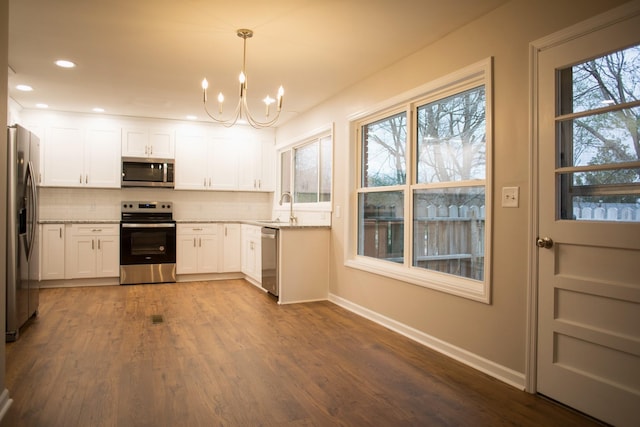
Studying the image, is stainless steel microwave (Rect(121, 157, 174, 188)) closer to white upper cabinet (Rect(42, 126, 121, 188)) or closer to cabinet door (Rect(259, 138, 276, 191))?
white upper cabinet (Rect(42, 126, 121, 188))

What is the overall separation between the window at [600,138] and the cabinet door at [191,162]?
538cm

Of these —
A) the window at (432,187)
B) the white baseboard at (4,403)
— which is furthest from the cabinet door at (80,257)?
the white baseboard at (4,403)

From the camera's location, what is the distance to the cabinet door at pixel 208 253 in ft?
21.2

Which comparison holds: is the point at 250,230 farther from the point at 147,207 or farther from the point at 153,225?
the point at 147,207

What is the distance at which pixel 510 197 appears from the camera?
2736mm

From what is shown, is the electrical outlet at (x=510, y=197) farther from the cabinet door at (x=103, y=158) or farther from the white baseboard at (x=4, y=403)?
the cabinet door at (x=103, y=158)

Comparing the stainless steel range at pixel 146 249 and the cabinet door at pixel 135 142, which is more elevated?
the cabinet door at pixel 135 142

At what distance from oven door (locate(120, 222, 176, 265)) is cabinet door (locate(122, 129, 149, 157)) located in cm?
109

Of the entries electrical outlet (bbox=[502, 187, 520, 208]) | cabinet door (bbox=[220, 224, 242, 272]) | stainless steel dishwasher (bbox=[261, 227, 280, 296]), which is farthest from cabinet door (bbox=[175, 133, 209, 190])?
electrical outlet (bbox=[502, 187, 520, 208])

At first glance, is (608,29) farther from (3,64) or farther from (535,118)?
(3,64)

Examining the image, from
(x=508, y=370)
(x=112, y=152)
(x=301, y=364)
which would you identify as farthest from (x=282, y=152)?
(x=508, y=370)

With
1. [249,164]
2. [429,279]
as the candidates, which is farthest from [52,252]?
[429,279]

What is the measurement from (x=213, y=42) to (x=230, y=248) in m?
3.69

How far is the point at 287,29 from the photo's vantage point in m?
3.28
